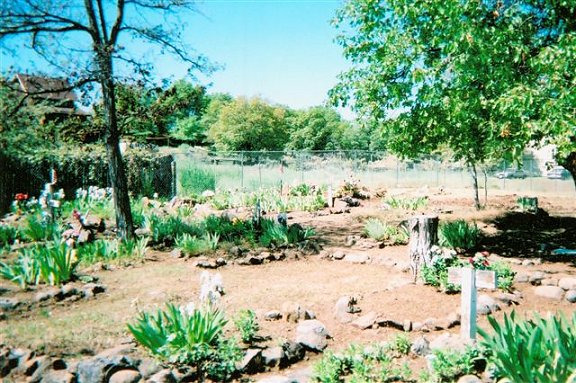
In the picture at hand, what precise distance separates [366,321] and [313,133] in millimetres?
67560

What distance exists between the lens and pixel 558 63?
19.1 ft

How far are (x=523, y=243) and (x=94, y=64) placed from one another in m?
10.8

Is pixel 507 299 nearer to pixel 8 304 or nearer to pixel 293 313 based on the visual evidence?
pixel 293 313

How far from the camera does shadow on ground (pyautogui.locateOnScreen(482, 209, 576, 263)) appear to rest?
28.9 ft

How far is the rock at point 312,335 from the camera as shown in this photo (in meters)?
4.45

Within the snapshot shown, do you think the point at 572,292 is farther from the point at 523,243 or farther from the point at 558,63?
the point at 523,243

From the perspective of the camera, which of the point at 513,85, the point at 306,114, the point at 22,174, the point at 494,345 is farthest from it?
the point at 306,114

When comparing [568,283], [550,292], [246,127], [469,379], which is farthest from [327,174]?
[246,127]

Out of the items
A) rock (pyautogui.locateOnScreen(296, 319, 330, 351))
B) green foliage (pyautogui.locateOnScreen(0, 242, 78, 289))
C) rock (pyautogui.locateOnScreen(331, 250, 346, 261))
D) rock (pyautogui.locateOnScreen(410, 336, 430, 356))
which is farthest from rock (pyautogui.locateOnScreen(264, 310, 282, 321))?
green foliage (pyautogui.locateOnScreen(0, 242, 78, 289))

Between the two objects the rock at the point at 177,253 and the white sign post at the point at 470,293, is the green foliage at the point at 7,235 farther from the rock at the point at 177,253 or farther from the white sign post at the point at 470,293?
the white sign post at the point at 470,293

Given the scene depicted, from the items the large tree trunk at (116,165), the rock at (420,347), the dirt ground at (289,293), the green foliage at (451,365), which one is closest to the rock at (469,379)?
the green foliage at (451,365)

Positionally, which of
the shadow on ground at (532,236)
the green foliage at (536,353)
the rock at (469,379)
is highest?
the green foliage at (536,353)

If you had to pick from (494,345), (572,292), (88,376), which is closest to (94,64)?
(88,376)

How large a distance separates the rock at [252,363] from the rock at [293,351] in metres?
0.30
